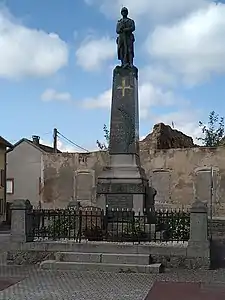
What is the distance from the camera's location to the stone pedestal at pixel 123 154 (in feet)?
47.6

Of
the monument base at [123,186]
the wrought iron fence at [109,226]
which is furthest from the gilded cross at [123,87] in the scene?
the wrought iron fence at [109,226]

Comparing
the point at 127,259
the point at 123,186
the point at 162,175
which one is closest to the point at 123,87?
the point at 123,186

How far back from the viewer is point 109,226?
13.7 meters

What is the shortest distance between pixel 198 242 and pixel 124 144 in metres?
4.17

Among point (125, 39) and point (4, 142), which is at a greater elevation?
point (125, 39)

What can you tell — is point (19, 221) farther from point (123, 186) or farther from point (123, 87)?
point (123, 87)

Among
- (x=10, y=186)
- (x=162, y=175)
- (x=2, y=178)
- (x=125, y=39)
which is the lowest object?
(x=10, y=186)

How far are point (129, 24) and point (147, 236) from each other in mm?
6514

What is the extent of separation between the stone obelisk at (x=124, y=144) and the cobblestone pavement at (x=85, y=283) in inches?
133

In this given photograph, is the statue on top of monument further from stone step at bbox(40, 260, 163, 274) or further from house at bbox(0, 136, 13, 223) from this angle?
house at bbox(0, 136, 13, 223)

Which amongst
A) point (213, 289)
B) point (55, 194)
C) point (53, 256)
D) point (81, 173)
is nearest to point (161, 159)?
point (81, 173)

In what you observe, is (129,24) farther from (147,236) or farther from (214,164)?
(214,164)

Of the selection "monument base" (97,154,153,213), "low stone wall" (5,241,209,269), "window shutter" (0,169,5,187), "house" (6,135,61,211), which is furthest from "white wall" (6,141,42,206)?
"low stone wall" (5,241,209,269)

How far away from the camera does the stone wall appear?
29516 millimetres
